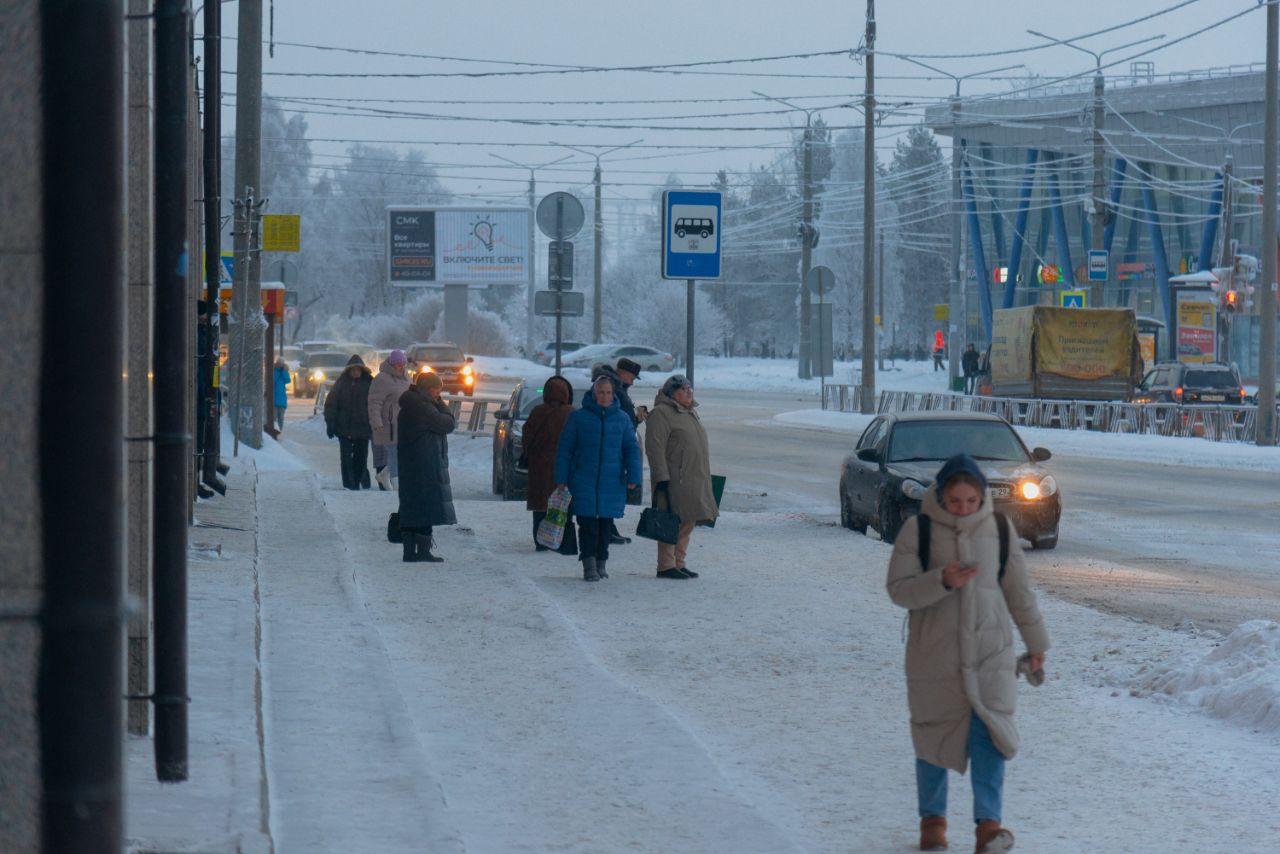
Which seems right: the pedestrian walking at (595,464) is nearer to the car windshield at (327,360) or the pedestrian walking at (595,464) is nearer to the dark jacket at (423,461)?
the dark jacket at (423,461)

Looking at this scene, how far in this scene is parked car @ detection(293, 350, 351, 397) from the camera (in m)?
55.7

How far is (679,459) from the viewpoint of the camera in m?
13.4

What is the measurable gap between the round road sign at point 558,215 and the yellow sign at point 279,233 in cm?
931

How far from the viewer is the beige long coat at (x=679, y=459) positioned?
13383 millimetres

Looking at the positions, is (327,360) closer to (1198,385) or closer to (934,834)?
(1198,385)

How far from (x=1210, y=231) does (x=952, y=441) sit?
51411mm

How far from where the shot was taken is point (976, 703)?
575 centimetres

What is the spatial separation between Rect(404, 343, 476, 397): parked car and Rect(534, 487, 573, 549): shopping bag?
1501 inches

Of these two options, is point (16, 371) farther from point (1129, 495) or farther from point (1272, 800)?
point (1129, 495)

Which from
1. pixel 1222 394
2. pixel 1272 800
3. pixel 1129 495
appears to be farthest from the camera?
pixel 1222 394

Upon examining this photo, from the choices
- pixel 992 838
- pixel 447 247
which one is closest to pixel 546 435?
pixel 992 838

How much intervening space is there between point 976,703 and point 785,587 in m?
7.26

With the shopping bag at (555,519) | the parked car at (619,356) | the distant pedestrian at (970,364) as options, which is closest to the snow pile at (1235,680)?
the shopping bag at (555,519)

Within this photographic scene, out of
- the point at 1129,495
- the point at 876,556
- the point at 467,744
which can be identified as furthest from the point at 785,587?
the point at 1129,495
